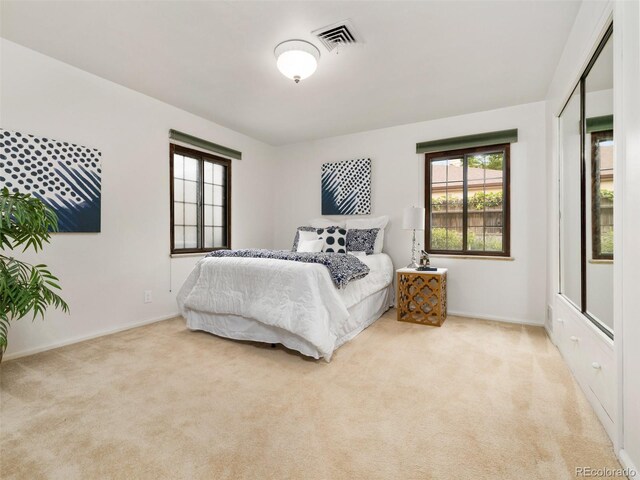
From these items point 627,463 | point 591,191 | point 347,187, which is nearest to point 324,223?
point 347,187

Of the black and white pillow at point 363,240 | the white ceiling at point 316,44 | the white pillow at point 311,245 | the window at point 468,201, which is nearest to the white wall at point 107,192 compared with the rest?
the white ceiling at point 316,44

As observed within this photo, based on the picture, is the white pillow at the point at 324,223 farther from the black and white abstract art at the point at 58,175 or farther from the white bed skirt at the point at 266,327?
the black and white abstract art at the point at 58,175

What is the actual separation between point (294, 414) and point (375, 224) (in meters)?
2.85

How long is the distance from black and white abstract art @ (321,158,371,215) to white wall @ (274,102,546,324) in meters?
0.11

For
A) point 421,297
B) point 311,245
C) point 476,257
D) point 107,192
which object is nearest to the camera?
point 107,192

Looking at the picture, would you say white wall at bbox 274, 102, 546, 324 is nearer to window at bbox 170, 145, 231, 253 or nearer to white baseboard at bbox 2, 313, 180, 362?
window at bbox 170, 145, 231, 253

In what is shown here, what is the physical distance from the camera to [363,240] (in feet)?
13.3

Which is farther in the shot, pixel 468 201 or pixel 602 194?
pixel 468 201

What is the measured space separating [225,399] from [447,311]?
2.89 m

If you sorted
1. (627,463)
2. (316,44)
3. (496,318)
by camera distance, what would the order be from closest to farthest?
(627,463), (316,44), (496,318)

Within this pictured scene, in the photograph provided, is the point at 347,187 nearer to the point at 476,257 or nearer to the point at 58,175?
the point at 476,257

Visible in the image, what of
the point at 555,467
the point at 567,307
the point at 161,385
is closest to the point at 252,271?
the point at 161,385

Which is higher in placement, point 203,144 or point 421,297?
point 203,144

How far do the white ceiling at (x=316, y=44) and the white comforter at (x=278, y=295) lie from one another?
1.68m
